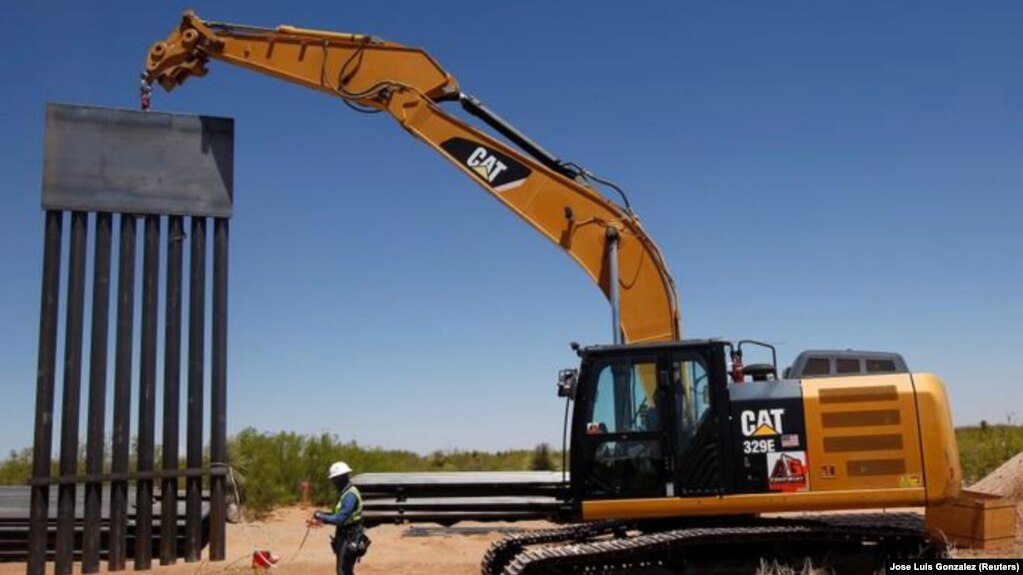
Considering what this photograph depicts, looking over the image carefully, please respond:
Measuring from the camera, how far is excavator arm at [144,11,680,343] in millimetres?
10914

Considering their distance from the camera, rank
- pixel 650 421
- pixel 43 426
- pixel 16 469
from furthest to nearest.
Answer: pixel 16 469, pixel 43 426, pixel 650 421

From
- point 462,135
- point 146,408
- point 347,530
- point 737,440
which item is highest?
point 462,135

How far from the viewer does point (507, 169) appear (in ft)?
38.6

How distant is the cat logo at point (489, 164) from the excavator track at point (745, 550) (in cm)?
445

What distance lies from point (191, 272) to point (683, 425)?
7743 millimetres

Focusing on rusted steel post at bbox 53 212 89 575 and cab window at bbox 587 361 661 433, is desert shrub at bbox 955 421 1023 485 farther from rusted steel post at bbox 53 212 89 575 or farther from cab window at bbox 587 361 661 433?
rusted steel post at bbox 53 212 89 575

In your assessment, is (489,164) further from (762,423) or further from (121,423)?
(121,423)

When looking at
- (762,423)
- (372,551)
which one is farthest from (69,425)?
(762,423)

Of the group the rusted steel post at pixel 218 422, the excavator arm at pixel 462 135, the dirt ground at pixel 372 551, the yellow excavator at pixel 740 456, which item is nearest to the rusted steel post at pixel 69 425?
the dirt ground at pixel 372 551

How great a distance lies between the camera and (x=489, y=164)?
39.0 feet

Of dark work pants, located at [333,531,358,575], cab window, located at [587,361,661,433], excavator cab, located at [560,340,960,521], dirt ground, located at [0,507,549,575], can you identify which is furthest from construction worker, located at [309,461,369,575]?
→ dirt ground, located at [0,507,549,575]

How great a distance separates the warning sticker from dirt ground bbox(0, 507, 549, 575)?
5.34 meters

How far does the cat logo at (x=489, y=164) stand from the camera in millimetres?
11711

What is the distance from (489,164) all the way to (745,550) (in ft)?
17.7
